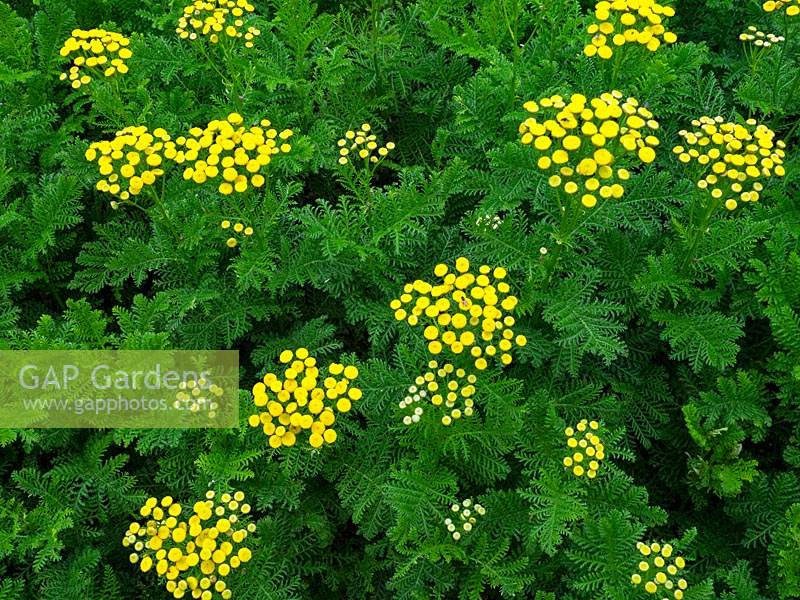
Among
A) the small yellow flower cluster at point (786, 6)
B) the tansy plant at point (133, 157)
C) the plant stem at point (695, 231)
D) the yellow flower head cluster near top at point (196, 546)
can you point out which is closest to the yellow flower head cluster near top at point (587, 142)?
the plant stem at point (695, 231)

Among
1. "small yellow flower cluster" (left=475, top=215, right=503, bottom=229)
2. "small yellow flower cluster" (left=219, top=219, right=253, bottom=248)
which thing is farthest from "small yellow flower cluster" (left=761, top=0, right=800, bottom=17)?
"small yellow flower cluster" (left=219, top=219, right=253, bottom=248)

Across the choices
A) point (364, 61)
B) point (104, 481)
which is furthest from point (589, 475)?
point (364, 61)

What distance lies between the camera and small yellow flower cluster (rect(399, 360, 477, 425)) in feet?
8.76

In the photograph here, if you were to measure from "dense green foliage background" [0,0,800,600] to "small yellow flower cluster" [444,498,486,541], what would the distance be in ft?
0.19

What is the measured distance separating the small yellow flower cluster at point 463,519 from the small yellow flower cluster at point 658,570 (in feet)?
2.11

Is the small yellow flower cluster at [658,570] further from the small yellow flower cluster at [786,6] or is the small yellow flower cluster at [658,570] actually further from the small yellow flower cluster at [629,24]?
the small yellow flower cluster at [786,6]

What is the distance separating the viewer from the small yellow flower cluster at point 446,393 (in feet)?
8.76

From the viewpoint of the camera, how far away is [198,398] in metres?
2.99

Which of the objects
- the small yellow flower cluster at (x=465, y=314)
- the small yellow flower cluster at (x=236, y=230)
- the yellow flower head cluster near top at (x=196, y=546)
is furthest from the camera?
the small yellow flower cluster at (x=236, y=230)

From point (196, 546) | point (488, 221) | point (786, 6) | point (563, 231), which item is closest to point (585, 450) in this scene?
point (563, 231)

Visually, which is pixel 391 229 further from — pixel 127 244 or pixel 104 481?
pixel 104 481

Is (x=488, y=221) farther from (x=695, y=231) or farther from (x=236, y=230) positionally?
(x=236, y=230)

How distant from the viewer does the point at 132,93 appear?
153 inches

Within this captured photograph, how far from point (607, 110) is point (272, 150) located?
4.69 feet
